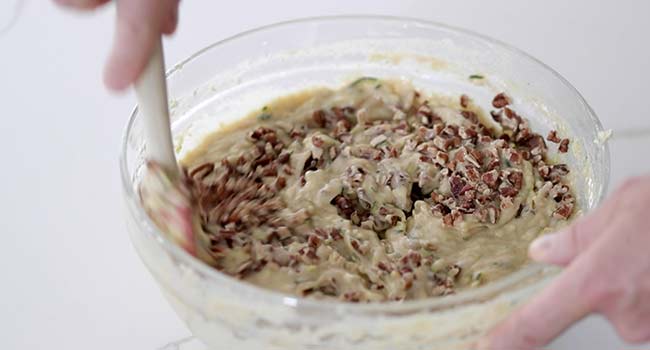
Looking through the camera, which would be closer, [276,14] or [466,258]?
[466,258]

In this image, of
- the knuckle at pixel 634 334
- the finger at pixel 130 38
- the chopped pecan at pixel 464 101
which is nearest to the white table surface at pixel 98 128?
the chopped pecan at pixel 464 101

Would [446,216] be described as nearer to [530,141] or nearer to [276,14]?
[530,141]

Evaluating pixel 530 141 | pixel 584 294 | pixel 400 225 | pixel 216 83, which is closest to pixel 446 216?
pixel 400 225

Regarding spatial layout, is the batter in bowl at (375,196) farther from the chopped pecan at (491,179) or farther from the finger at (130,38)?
the finger at (130,38)

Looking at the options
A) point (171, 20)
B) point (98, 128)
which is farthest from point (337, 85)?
point (171, 20)

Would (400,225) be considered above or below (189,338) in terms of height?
above

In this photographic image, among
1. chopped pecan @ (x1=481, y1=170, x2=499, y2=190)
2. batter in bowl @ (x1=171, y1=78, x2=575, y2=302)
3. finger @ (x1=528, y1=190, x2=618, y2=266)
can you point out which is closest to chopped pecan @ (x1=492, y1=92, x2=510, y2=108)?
batter in bowl @ (x1=171, y1=78, x2=575, y2=302)
